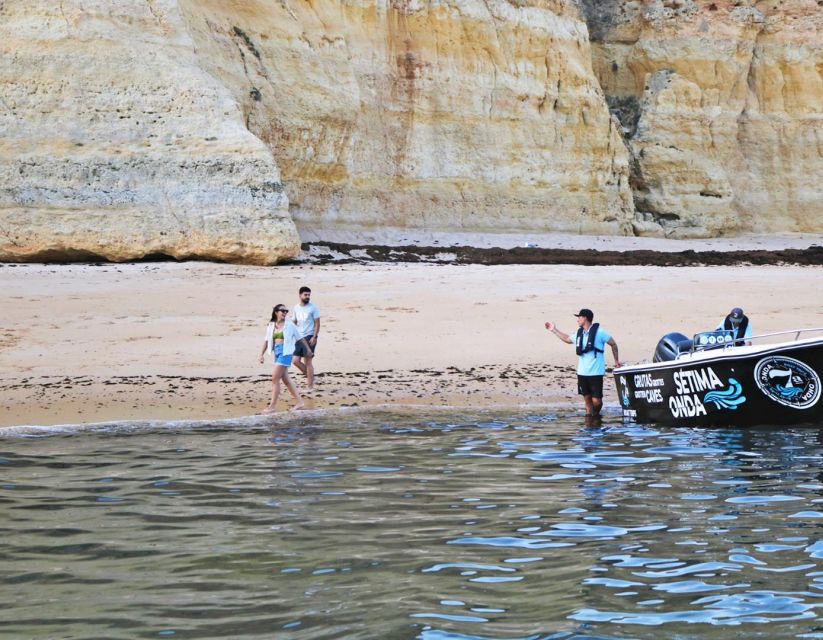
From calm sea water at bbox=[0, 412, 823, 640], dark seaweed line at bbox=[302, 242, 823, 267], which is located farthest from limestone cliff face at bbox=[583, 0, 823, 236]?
calm sea water at bbox=[0, 412, 823, 640]

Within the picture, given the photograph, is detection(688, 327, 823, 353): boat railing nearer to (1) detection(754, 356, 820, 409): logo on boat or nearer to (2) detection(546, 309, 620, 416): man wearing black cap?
(1) detection(754, 356, 820, 409): logo on boat

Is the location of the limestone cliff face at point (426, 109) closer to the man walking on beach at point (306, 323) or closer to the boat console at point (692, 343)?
the man walking on beach at point (306, 323)

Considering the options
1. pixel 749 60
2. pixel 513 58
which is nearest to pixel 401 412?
pixel 513 58

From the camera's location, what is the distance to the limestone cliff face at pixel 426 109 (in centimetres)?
2581

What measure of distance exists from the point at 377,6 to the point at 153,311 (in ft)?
48.4

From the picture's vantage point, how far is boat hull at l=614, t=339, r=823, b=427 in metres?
10.1

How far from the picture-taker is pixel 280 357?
11898 millimetres

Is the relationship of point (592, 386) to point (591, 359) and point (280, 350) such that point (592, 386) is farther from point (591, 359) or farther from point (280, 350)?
point (280, 350)

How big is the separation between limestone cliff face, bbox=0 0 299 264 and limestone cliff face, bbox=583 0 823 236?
16287 millimetres

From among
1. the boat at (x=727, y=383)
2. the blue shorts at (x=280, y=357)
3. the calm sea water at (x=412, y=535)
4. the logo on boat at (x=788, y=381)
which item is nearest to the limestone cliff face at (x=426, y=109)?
the blue shorts at (x=280, y=357)

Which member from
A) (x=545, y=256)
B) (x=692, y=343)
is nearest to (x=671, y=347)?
(x=692, y=343)

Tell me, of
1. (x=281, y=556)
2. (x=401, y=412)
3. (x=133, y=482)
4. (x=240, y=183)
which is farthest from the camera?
(x=240, y=183)

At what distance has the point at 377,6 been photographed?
92.9 feet

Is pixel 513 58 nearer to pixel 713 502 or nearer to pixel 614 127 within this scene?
pixel 614 127
